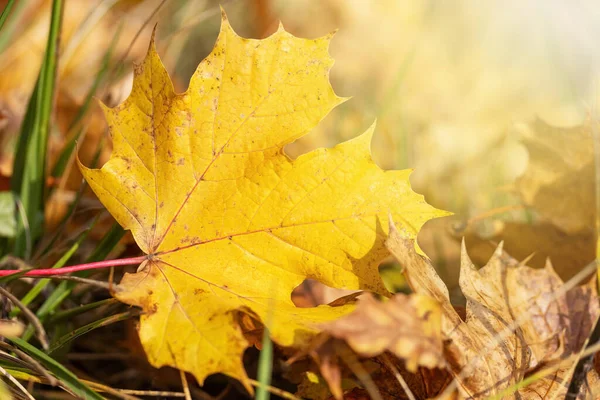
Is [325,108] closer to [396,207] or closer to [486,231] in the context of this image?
[396,207]

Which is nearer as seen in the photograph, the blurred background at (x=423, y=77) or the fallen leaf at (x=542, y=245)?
the fallen leaf at (x=542, y=245)

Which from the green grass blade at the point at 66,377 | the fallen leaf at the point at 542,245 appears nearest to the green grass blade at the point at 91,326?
the green grass blade at the point at 66,377

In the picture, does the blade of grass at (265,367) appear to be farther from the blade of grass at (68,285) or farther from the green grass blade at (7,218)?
the green grass blade at (7,218)

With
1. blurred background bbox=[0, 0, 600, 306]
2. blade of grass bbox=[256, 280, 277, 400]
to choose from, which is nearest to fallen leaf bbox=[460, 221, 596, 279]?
blurred background bbox=[0, 0, 600, 306]

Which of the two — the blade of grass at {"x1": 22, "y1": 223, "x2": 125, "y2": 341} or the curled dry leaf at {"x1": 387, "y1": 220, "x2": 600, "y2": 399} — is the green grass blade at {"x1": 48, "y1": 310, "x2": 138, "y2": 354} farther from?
the curled dry leaf at {"x1": 387, "y1": 220, "x2": 600, "y2": 399}

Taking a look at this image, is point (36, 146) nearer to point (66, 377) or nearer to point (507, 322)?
point (66, 377)

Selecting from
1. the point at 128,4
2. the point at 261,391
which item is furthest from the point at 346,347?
the point at 128,4

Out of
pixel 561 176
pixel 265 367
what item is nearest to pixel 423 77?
pixel 561 176

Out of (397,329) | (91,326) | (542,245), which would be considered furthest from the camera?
(542,245)
